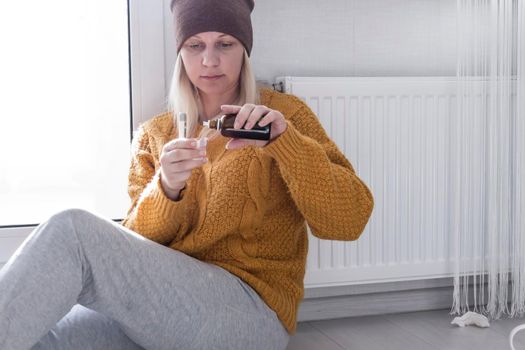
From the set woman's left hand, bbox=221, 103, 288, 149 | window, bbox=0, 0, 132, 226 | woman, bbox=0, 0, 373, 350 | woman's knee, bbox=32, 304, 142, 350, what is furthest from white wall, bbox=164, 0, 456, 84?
woman's knee, bbox=32, 304, 142, 350

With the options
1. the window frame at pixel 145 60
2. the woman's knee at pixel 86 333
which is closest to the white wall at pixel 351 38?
the window frame at pixel 145 60

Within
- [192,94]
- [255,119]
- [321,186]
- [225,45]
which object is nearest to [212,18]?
[225,45]

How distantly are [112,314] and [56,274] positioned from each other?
0.47 ft

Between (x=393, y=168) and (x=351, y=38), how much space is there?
1.24 feet

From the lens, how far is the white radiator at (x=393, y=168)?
5.87ft

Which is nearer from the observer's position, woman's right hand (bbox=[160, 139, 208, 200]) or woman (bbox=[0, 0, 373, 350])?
woman (bbox=[0, 0, 373, 350])

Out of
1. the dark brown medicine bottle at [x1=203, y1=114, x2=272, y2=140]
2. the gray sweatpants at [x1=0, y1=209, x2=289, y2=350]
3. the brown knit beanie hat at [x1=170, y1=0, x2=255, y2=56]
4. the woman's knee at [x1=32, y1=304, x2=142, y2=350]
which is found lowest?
the woman's knee at [x1=32, y1=304, x2=142, y2=350]

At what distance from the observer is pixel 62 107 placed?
1737 millimetres

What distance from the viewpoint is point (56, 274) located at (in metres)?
1.07

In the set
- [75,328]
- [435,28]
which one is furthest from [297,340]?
[435,28]

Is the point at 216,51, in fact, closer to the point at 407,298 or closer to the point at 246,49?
the point at 246,49

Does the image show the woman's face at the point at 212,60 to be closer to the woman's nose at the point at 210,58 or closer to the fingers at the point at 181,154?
the woman's nose at the point at 210,58

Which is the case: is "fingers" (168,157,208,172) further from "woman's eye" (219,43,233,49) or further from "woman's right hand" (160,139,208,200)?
"woman's eye" (219,43,233,49)

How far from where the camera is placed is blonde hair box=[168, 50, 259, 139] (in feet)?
4.86
